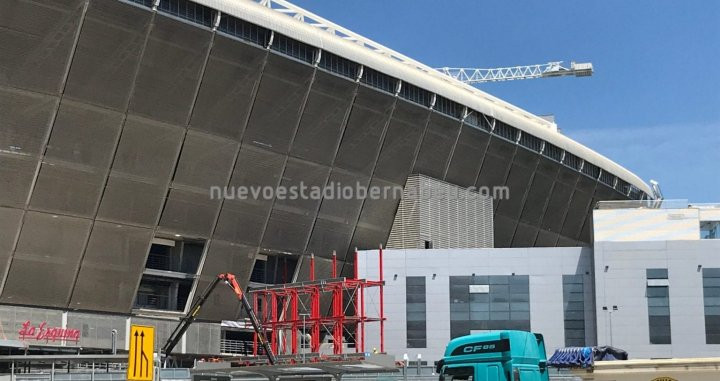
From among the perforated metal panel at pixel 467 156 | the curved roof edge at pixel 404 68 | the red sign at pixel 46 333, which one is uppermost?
the curved roof edge at pixel 404 68

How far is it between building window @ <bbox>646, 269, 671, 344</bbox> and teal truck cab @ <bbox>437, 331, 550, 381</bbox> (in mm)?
40402

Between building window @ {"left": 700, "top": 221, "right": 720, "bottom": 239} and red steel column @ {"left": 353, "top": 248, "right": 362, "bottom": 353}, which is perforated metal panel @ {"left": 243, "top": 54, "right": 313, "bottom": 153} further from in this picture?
building window @ {"left": 700, "top": 221, "right": 720, "bottom": 239}

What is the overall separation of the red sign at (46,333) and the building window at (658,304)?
3621 cm

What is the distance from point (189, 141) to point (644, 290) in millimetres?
31126

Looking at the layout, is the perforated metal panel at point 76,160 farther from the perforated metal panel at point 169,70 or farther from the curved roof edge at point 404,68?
the curved roof edge at point 404,68

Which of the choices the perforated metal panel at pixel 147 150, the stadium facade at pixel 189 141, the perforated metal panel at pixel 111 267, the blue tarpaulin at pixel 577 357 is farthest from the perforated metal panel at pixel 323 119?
the blue tarpaulin at pixel 577 357

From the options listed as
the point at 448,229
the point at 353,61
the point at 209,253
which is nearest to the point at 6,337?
the point at 209,253

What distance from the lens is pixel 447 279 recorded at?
68438 millimetres

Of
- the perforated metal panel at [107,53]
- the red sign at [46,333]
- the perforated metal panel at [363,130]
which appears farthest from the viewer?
the perforated metal panel at [363,130]

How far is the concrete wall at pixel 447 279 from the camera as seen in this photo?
6719 cm

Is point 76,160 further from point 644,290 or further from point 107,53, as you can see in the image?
point 644,290

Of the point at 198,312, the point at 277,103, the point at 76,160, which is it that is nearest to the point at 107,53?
the point at 76,160

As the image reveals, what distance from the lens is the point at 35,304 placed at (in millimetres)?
→ 54250

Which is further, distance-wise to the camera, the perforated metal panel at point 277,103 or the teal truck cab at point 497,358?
the perforated metal panel at point 277,103
